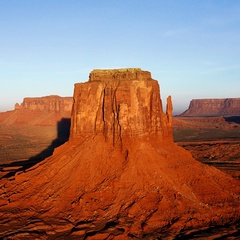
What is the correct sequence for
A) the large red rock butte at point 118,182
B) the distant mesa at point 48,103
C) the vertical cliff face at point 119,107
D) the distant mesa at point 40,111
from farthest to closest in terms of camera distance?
1. the distant mesa at point 48,103
2. the distant mesa at point 40,111
3. the vertical cliff face at point 119,107
4. the large red rock butte at point 118,182

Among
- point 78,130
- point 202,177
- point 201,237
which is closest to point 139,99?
point 78,130

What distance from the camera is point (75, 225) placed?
85.8ft

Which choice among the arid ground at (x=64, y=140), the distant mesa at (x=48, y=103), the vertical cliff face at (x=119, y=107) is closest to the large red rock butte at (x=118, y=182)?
the vertical cliff face at (x=119, y=107)

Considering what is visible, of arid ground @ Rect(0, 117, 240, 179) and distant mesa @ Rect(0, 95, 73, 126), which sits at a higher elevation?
distant mesa @ Rect(0, 95, 73, 126)

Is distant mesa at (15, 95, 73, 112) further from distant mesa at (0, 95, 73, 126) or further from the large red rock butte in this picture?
the large red rock butte

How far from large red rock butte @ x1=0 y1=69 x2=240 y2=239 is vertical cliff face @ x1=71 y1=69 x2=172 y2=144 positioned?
98 millimetres

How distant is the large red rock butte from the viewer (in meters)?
25.9

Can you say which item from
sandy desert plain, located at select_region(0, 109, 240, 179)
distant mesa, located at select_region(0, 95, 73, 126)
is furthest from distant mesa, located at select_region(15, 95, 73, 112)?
sandy desert plain, located at select_region(0, 109, 240, 179)

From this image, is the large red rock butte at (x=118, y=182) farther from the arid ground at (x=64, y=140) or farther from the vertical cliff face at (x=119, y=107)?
the arid ground at (x=64, y=140)

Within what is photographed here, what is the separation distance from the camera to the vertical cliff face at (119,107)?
3180cm

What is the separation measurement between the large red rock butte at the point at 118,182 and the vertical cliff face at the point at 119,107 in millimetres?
98

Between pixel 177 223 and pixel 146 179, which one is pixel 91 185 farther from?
pixel 177 223

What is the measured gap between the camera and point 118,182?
29875 millimetres

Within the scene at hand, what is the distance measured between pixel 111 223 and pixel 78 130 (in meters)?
12.0
